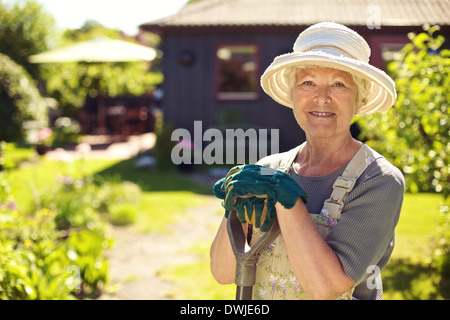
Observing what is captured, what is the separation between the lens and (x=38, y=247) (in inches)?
158

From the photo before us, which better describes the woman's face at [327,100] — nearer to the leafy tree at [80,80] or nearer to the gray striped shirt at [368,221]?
the gray striped shirt at [368,221]

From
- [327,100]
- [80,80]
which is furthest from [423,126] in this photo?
[80,80]

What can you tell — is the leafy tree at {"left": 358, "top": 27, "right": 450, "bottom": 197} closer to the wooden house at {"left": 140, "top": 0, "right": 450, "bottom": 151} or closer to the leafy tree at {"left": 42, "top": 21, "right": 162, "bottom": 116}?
the wooden house at {"left": 140, "top": 0, "right": 450, "bottom": 151}

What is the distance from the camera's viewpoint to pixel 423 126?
3.86m

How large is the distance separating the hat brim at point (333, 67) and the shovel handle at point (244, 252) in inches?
24.2

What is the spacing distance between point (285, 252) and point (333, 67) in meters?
0.72

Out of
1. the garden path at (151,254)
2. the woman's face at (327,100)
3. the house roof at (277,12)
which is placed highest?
the house roof at (277,12)

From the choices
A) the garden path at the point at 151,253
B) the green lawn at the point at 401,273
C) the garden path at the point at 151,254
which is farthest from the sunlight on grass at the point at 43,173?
the green lawn at the point at 401,273

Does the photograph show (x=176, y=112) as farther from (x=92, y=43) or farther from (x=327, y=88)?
(x=327, y=88)

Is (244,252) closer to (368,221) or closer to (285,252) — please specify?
(285,252)

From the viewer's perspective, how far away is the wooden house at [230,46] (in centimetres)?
1134

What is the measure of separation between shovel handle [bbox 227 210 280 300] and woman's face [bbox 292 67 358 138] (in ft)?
1.63

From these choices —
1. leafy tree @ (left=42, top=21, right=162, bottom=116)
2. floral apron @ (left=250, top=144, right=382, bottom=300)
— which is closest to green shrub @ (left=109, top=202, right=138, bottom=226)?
floral apron @ (left=250, top=144, right=382, bottom=300)

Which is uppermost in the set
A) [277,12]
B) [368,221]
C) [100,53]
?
[277,12]
